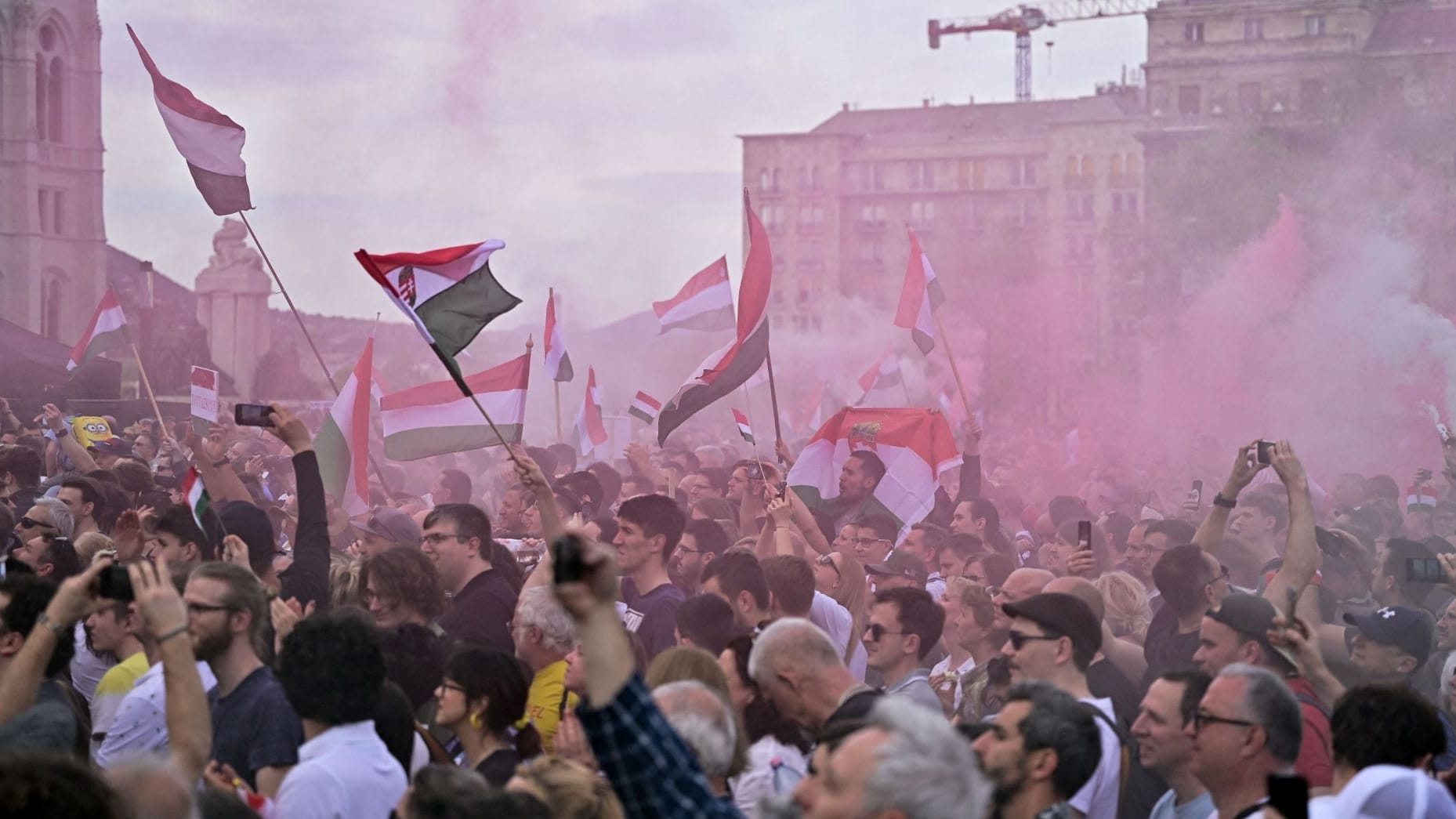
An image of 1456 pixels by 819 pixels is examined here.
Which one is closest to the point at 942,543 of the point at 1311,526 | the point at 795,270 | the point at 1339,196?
the point at 1311,526

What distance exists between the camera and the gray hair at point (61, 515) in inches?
390

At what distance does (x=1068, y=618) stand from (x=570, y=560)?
10.2 ft

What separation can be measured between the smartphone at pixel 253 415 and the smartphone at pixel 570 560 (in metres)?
4.03

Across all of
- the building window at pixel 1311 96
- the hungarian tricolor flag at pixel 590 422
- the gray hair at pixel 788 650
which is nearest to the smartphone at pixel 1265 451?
the gray hair at pixel 788 650

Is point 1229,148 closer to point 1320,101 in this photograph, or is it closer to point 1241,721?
point 1320,101

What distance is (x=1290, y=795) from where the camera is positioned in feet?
12.0

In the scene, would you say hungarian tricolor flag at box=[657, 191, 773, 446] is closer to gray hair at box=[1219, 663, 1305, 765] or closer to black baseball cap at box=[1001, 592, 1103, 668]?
black baseball cap at box=[1001, 592, 1103, 668]

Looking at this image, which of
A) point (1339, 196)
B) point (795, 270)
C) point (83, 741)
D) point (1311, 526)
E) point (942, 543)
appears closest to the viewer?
point (83, 741)

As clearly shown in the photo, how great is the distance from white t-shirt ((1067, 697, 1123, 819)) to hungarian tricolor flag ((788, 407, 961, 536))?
665cm

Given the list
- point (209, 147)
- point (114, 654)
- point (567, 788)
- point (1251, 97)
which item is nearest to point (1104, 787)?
point (567, 788)

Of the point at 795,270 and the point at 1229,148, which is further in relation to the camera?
the point at 795,270

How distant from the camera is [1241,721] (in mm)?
5410

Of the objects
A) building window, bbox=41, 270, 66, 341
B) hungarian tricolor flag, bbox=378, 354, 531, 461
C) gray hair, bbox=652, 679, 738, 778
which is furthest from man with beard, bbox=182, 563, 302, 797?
building window, bbox=41, 270, 66, 341

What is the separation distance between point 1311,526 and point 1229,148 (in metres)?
55.0
